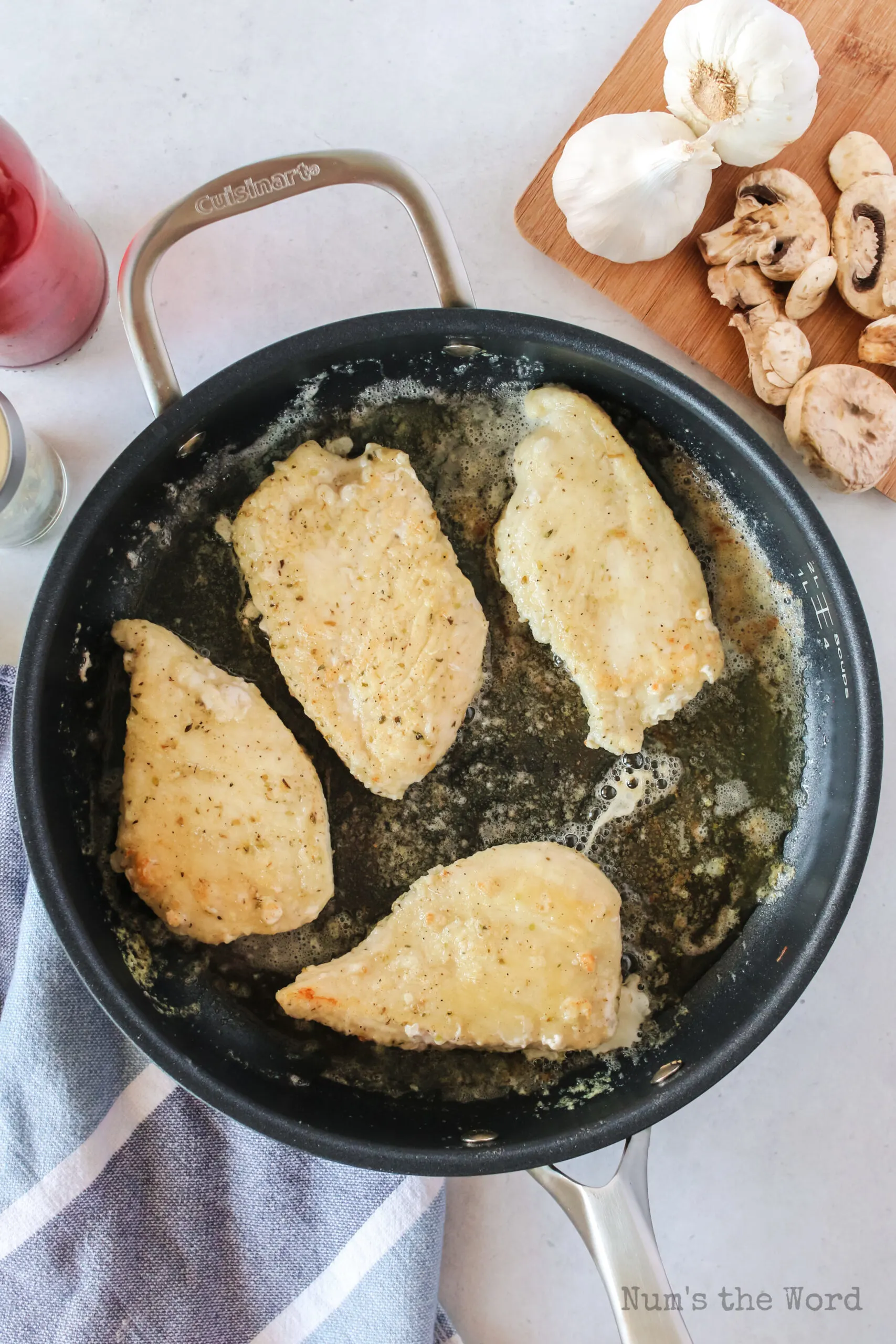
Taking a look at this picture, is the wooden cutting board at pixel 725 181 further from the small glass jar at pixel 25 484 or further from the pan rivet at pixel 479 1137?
the pan rivet at pixel 479 1137

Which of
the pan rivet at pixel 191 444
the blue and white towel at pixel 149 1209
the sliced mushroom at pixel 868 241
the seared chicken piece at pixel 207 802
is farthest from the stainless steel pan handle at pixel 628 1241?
the sliced mushroom at pixel 868 241

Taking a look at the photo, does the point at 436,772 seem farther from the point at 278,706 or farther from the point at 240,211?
the point at 240,211

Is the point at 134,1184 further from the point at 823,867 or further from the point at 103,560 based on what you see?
the point at 823,867

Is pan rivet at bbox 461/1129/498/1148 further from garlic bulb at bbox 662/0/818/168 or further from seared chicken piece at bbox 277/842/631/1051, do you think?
garlic bulb at bbox 662/0/818/168

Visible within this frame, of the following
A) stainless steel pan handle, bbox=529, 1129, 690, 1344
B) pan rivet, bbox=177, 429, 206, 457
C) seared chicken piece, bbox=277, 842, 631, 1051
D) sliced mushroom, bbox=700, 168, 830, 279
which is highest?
pan rivet, bbox=177, 429, 206, 457

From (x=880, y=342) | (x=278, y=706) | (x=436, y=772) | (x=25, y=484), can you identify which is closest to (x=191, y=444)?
(x=25, y=484)

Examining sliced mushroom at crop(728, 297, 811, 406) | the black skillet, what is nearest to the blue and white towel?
the black skillet
